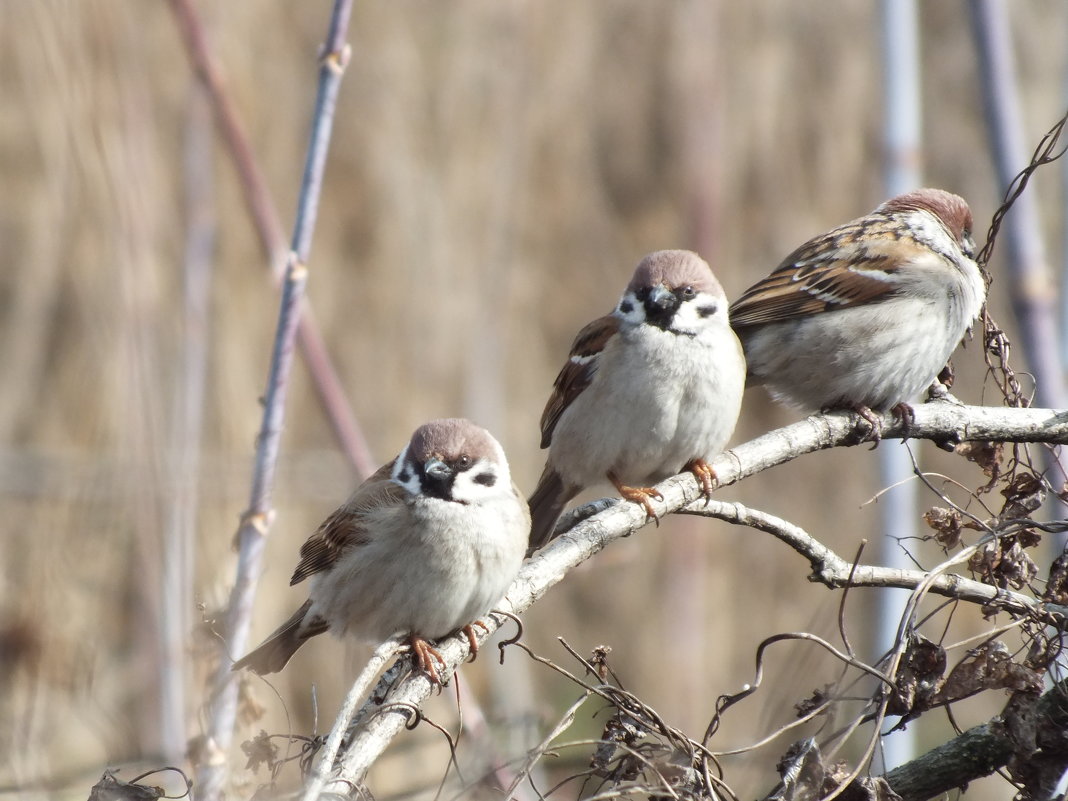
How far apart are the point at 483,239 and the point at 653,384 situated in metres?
3.27

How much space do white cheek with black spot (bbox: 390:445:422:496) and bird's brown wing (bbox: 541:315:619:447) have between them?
0.78 m

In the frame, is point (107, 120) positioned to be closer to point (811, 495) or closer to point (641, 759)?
point (641, 759)

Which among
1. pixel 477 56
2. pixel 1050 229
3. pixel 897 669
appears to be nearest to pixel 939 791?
pixel 897 669

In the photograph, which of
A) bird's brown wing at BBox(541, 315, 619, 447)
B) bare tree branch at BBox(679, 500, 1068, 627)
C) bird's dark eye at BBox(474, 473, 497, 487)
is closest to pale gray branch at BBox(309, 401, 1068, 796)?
bare tree branch at BBox(679, 500, 1068, 627)

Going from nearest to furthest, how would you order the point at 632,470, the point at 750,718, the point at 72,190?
1. the point at 632,470
2. the point at 72,190
3. the point at 750,718

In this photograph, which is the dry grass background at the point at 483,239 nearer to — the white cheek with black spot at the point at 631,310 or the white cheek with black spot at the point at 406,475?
the white cheek with black spot at the point at 406,475

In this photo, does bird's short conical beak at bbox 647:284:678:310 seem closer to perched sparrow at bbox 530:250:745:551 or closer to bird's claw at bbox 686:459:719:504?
perched sparrow at bbox 530:250:745:551

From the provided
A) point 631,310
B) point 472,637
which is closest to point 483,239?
point 631,310

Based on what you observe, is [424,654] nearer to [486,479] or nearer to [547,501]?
[486,479]

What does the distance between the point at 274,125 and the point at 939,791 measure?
17.2 feet

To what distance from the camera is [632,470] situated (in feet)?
12.5

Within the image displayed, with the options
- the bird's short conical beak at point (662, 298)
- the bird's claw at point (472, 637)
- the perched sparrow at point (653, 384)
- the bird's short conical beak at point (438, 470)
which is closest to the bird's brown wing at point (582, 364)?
the perched sparrow at point (653, 384)

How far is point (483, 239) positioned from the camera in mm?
6793

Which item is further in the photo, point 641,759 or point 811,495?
point 811,495
